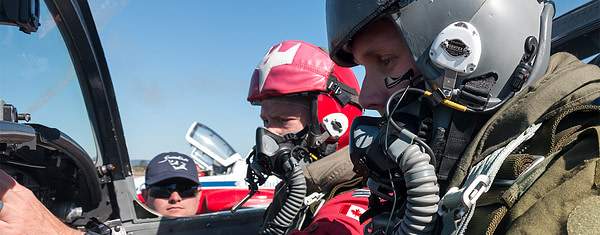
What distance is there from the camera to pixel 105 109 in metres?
2.41

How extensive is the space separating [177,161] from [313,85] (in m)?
2.27

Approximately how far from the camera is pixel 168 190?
4.07m

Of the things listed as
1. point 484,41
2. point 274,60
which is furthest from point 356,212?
point 274,60

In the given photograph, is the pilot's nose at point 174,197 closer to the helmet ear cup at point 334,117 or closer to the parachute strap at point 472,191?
the helmet ear cup at point 334,117

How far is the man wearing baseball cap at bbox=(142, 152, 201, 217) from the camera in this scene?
3.99 metres

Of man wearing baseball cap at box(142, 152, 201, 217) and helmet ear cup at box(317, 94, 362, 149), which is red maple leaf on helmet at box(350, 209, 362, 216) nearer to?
helmet ear cup at box(317, 94, 362, 149)

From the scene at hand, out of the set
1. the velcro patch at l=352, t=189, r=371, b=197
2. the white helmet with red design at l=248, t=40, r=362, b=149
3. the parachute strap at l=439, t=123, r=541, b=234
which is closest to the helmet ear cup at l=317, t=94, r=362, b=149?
the white helmet with red design at l=248, t=40, r=362, b=149

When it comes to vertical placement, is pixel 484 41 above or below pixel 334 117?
above

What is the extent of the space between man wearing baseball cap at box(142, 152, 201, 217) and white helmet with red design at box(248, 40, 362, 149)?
1746mm

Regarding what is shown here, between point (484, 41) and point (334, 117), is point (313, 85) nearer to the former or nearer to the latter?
point (334, 117)

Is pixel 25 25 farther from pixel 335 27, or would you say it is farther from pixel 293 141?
pixel 293 141

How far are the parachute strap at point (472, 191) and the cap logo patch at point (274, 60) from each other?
6.30 ft

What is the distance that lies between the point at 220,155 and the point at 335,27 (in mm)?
7521

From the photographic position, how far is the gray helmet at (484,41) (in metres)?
1.06
